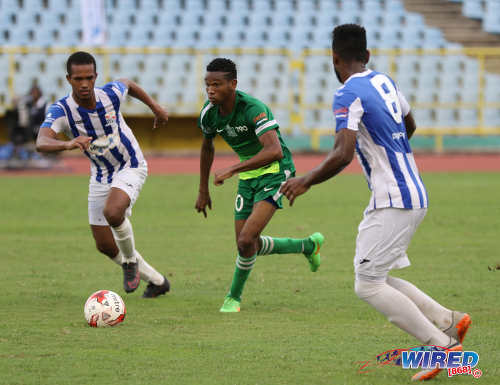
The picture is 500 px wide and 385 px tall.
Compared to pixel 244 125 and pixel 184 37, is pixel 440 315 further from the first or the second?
pixel 184 37

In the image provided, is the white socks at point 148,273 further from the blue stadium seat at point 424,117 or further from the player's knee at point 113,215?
the blue stadium seat at point 424,117

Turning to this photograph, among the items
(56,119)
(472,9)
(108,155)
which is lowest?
(108,155)

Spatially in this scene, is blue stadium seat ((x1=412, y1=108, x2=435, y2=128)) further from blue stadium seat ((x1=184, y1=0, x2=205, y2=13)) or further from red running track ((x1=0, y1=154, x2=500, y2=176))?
blue stadium seat ((x1=184, y1=0, x2=205, y2=13))

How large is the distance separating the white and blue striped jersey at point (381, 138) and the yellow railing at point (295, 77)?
17692mm

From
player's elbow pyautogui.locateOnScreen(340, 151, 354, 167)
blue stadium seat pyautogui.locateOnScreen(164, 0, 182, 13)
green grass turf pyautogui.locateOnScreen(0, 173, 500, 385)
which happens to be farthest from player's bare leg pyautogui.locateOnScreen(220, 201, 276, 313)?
blue stadium seat pyautogui.locateOnScreen(164, 0, 182, 13)

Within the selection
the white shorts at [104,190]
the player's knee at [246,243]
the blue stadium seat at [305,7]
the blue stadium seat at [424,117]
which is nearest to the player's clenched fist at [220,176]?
the player's knee at [246,243]

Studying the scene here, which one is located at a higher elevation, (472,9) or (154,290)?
(472,9)

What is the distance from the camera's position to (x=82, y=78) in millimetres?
6914

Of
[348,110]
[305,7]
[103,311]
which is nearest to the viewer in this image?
[348,110]

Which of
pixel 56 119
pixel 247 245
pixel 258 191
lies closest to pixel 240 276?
pixel 247 245

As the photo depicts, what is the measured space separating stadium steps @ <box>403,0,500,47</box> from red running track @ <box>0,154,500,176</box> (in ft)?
13.9

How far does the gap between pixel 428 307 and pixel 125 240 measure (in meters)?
3.13

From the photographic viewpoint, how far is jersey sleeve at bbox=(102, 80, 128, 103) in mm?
7395

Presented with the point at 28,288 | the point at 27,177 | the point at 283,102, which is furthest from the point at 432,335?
the point at 283,102
